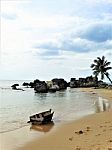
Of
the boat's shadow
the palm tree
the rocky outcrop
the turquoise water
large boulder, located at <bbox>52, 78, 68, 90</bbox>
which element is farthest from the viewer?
the rocky outcrop

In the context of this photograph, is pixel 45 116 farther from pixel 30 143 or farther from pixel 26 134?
pixel 30 143

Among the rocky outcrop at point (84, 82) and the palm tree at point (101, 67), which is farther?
the rocky outcrop at point (84, 82)

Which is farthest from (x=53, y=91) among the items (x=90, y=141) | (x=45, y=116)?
(x=90, y=141)

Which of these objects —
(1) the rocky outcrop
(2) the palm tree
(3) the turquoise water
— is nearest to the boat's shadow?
(3) the turquoise water

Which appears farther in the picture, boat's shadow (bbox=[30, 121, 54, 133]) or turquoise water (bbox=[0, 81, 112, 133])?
turquoise water (bbox=[0, 81, 112, 133])

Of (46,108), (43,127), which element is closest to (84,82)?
(46,108)

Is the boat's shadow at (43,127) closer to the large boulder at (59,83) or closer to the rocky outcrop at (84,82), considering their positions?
the large boulder at (59,83)

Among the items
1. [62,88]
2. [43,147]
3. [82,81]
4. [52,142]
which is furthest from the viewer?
[82,81]

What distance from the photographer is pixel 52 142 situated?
56.5 feet

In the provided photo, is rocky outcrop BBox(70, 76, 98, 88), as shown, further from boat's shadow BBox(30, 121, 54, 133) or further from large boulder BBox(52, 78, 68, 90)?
boat's shadow BBox(30, 121, 54, 133)

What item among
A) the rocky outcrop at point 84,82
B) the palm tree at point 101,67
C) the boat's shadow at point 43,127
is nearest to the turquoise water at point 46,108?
the boat's shadow at point 43,127

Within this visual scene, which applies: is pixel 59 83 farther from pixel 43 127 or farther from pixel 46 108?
pixel 43 127

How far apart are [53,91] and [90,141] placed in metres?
77.6

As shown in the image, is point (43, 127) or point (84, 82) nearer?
point (43, 127)
